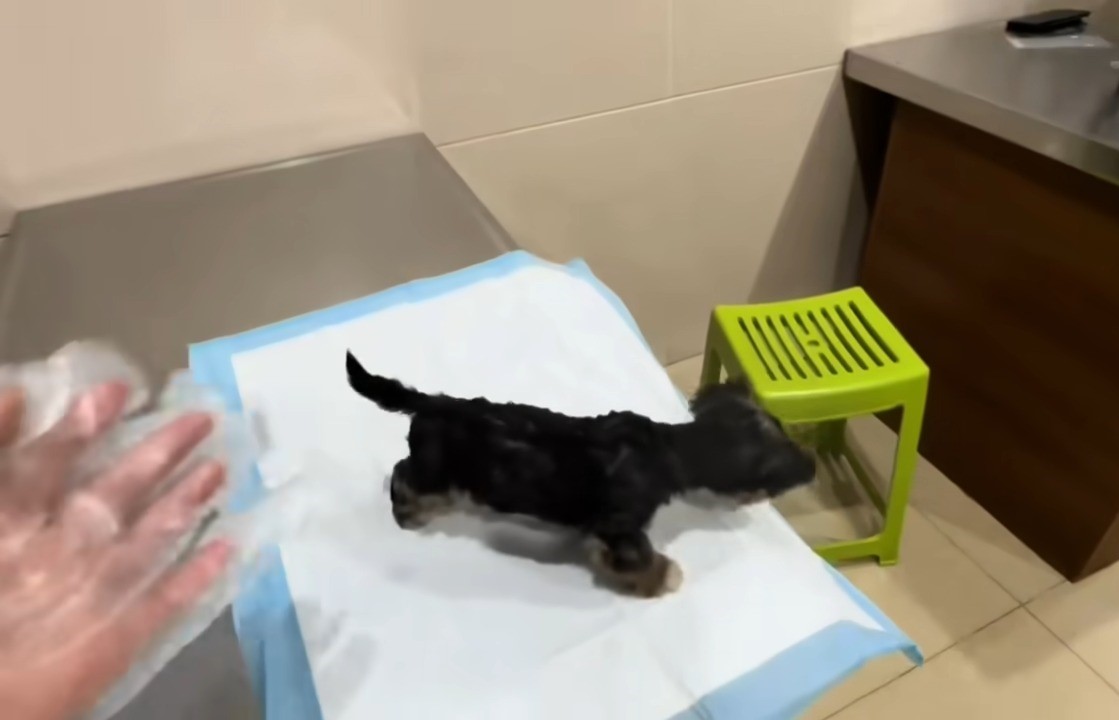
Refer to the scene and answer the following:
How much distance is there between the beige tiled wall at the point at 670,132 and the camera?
1049 mm

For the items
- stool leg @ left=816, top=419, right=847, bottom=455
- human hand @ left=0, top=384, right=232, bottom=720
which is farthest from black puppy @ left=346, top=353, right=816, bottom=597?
stool leg @ left=816, top=419, right=847, bottom=455

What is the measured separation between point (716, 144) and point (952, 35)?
1.32 feet

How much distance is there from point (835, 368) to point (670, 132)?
400 millimetres

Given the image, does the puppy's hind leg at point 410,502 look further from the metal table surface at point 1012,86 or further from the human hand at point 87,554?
the metal table surface at point 1012,86

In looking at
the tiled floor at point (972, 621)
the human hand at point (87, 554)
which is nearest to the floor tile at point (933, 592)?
the tiled floor at point (972, 621)

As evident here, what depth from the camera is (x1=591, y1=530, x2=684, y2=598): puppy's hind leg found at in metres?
0.47

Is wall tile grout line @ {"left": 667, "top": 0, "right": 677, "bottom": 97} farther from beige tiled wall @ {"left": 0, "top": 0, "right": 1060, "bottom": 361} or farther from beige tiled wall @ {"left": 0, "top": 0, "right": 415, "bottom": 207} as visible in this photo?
beige tiled wall @ {"left": 0, "top": 0, "right": 415, "bottom": 207}

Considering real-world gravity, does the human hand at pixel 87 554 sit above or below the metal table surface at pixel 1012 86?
above

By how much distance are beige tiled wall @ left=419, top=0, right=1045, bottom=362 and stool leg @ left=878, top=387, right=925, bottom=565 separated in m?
0.42

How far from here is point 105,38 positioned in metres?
0.82

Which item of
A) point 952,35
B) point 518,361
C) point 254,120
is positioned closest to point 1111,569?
point 952,35

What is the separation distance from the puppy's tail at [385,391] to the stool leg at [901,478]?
28.6 inches

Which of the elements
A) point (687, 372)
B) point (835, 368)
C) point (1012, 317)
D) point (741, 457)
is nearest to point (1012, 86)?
point (1012, 317)

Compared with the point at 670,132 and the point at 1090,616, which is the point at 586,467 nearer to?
the point at 670,132
